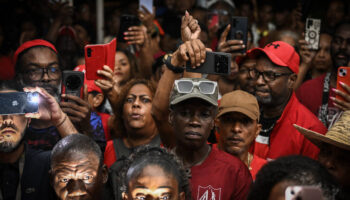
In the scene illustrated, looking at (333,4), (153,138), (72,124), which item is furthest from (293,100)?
(333,4)

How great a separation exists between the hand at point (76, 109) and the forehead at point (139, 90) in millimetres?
728

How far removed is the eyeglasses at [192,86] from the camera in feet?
10.1

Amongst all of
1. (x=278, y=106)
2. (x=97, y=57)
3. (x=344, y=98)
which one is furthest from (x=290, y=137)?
(x=97, y=57)

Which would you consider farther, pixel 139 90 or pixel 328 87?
pixel 328 87

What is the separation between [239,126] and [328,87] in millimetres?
1323

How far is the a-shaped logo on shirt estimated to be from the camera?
292cm

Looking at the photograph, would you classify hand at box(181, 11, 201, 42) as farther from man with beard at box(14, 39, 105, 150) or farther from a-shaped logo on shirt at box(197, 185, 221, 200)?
a-shaped logo on shirt at box(197, 185, 221, 200)

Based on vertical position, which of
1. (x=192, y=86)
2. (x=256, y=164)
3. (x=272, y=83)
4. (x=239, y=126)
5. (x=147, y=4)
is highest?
(x=147, y=4)

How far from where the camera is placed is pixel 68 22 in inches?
248

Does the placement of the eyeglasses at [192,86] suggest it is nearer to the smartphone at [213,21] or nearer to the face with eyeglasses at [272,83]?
the face with eyeglasses at [272,83]

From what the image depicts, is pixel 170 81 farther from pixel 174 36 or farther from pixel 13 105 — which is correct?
pixel 174 36

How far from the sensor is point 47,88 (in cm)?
384

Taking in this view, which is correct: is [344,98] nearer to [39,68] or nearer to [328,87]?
[328,87]

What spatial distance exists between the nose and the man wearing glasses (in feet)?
2.01
